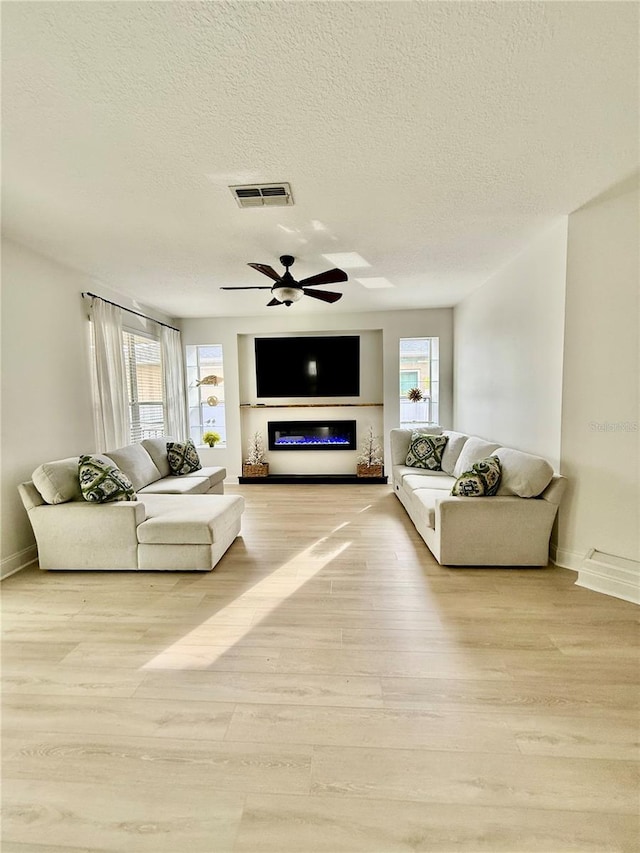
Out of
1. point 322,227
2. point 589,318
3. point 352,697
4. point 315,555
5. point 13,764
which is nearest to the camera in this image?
point 13,764

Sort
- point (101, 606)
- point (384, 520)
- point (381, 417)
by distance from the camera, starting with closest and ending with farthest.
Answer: point (101, 606)
point (384, 520)
point (381, 417)

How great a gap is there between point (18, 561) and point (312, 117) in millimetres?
3856

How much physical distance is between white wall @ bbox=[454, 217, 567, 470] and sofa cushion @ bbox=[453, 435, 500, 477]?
0.71 feet

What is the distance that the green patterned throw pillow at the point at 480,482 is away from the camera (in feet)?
9.79

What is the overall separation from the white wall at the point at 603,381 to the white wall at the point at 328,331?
304cm

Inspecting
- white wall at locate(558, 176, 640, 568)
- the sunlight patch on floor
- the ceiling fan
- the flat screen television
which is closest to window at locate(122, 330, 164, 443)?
the flat screen television

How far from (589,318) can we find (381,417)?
3730mm

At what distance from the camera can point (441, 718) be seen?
1547 millimetres

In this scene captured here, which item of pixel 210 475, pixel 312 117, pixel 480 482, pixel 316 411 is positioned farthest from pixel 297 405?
pixel 312 117

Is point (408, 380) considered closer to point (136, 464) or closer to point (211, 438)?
point (211, 438)

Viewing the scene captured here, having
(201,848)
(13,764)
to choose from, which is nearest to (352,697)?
(201,848)

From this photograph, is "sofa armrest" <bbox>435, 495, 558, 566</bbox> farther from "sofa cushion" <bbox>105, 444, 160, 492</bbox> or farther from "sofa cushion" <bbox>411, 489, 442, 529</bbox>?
"sofa cushion" <bbox>105, 444, 160, 492</bbox>

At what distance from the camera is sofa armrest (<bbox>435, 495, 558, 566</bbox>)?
2.87 meters

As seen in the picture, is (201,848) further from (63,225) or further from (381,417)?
(381,417)
